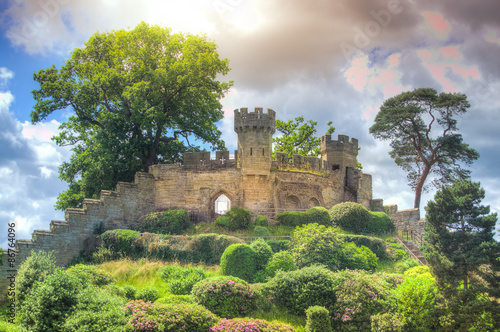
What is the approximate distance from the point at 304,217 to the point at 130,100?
14120 mm

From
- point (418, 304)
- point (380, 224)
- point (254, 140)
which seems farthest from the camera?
point (254, 140)

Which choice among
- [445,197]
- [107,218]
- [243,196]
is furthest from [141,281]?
[445,197]

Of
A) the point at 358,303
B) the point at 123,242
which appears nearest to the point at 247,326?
the point at 358,303

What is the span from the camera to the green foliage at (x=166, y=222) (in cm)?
3181

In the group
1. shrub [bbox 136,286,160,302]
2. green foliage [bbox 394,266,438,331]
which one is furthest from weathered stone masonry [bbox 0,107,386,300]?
green foliage [bbox 394,266,438,331]

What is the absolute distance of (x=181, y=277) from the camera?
23.4 meters

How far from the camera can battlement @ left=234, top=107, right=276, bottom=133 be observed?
34344 millimetres

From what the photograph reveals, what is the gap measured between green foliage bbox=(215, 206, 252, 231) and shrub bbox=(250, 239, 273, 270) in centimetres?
594

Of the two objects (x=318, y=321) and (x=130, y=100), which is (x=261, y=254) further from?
(x=130, y=100)

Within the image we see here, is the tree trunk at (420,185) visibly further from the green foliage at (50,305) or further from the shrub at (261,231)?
the green foliage at (50,305)

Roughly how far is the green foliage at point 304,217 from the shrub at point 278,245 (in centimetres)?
436

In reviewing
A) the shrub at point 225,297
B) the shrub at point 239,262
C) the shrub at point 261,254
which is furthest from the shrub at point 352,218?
the shrub at point 225,297

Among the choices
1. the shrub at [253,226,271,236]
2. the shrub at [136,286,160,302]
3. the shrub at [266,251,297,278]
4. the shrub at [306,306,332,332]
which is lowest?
the shrub at [306,306,332,332]

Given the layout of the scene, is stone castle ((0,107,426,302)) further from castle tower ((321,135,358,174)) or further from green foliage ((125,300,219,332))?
green foliage ((125,300,219,332))
